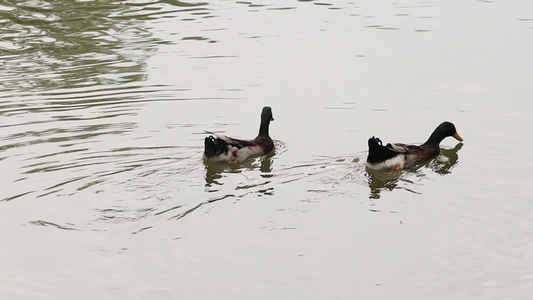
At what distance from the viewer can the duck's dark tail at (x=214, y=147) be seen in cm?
1434

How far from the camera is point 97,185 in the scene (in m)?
13.3

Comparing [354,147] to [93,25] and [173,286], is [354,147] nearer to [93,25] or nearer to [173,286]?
[173,286]

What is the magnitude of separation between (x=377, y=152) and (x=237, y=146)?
2.21 meters

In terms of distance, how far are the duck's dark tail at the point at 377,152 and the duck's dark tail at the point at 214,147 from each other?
87.0 inches

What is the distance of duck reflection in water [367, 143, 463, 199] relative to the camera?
13680 millimetres

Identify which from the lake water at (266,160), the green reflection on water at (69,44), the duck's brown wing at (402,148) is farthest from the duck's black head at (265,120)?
the green reflection on water at (69,44)

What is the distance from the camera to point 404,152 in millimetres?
14516

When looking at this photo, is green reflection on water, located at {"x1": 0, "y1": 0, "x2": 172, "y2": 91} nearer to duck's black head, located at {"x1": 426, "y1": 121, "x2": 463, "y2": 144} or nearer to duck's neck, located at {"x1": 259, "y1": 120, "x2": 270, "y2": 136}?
duck's neck, located at {"x1": 259, "y1": 120, "x2": 270, "y2": 136}

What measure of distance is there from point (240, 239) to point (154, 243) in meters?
1.04

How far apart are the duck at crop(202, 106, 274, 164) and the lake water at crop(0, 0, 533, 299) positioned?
0.63 feet

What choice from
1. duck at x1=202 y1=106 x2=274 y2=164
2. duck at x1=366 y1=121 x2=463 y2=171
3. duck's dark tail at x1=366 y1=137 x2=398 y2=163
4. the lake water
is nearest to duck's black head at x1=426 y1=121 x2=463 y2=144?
duck at x1=366 y1=121 x2=463 y2=171

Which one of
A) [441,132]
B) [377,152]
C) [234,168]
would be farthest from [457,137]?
[234,168]

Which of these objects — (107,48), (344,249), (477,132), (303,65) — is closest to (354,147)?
(477,132)

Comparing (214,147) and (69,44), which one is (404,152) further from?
(69,44)
